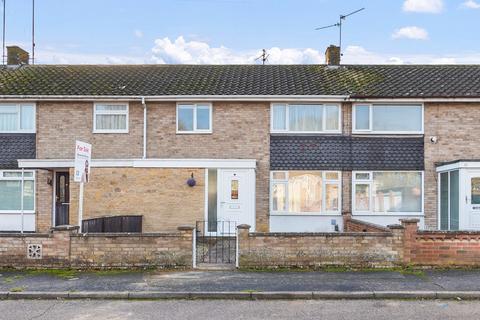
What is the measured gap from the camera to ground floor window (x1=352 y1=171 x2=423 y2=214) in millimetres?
A: 16875

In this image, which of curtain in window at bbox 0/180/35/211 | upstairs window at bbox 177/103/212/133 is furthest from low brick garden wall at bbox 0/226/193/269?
upstairs window at bbox 177/103/212/133

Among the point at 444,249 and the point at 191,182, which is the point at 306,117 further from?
the point at 444,249

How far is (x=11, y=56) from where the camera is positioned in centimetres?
2106

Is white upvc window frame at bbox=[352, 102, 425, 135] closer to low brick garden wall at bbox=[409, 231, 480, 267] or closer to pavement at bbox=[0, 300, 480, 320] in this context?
low brick garden wall at bbox=[409, 231, 480, 267]

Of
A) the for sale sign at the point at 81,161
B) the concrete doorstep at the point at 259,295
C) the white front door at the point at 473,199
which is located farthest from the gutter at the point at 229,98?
the concrete doorstep at the point at 259,295

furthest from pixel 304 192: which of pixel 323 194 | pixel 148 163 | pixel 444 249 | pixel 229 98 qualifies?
pixel 444 249

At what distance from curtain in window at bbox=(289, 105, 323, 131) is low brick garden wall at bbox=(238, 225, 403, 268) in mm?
7179

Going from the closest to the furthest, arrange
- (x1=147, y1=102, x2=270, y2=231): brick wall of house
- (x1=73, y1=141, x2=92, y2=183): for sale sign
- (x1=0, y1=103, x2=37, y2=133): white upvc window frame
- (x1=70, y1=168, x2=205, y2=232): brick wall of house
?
(x1=73, y1=141, x2=92, y2=183): for sale sign < (x1=70, y1=168, x2=205, y2=232): brick wall of house < (x1=147, y1=102, x2=270, y2=231): brick wall of house < (x1=0, y1=103, x2=37, y2=133): white upvc window frame

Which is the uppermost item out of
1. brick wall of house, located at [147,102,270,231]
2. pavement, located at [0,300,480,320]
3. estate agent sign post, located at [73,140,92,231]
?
brick wall of house, located at [147,102,270,231]

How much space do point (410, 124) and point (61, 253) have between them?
1197cm

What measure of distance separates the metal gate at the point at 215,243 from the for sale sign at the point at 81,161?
2.94 m

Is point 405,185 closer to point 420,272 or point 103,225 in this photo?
point 420,272

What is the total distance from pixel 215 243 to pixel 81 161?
4.73m

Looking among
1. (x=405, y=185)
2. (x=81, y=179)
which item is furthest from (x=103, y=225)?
(x=405, y=185)
